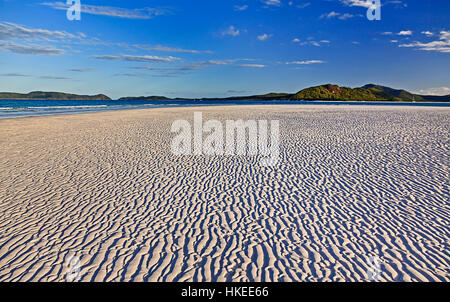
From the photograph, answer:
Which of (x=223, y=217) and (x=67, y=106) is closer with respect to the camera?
(x=223, y=217)

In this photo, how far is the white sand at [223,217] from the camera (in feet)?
13.8

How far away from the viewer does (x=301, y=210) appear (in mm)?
6242

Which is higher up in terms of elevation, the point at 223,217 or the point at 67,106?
the point at 67,106

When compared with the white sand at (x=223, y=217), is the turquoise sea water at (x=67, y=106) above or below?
above

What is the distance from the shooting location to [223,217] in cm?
593

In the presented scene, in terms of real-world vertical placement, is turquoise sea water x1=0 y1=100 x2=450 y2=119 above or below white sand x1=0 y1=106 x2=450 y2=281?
above

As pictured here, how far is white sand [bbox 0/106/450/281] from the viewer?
13.8ft

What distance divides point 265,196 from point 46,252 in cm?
479

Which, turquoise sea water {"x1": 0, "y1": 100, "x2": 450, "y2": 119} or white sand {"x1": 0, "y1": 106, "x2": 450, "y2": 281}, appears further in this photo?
turquoise sea water {"x1": 0, "y1": 100, "x2": 450, "y2": 119}

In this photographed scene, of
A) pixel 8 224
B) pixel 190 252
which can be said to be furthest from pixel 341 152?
pixel 8 224

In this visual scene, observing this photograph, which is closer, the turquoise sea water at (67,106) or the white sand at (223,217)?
the white sand at (223,217)

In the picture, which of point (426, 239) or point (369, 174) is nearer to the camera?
point (426, 239)
